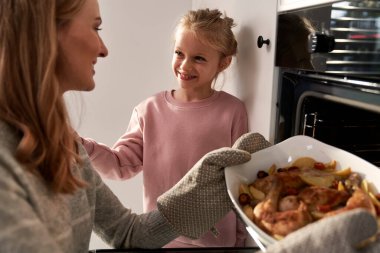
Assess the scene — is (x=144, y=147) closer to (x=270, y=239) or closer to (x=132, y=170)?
(x=132, y=170)

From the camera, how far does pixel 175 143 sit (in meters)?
1.19

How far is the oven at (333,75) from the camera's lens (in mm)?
616

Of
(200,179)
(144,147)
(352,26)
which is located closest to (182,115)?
(144,147)

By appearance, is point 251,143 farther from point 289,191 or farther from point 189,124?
point 189,124

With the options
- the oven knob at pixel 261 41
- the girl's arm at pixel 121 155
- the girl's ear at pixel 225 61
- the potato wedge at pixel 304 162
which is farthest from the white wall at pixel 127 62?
the potato wedge at pixel 304 162

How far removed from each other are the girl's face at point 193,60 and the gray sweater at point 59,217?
46 centimetres

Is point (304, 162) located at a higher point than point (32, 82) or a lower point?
lower

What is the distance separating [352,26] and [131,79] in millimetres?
1311

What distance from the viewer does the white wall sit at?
70.2 inches

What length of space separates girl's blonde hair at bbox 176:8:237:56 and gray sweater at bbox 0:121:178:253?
526mm

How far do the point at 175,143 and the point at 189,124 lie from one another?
7 centimetres

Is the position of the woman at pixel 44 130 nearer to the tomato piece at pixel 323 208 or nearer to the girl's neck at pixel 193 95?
the tomato piece at pixel 323 208

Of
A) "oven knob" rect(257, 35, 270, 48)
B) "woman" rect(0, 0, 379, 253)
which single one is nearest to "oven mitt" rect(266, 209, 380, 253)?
"woman" rect(0, 0, 379, 253)

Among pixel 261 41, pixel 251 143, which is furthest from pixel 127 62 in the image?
pixel 251 143
